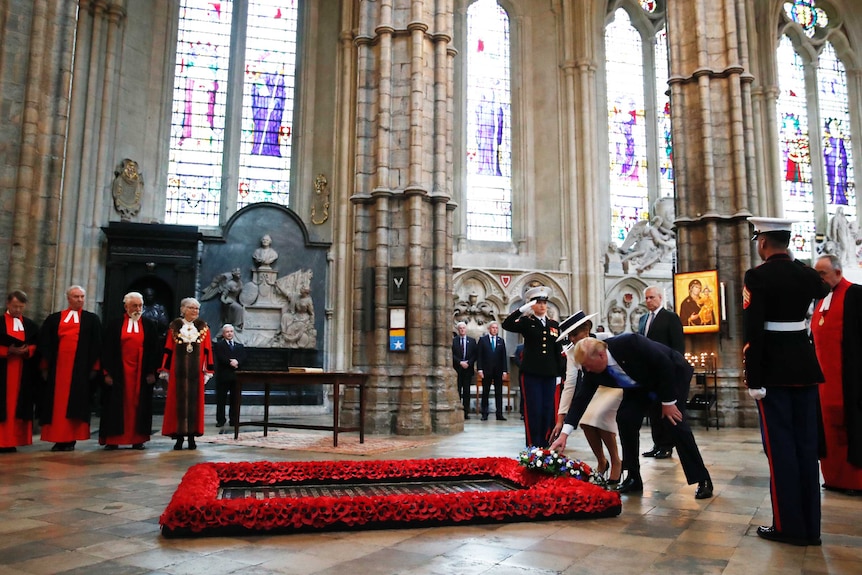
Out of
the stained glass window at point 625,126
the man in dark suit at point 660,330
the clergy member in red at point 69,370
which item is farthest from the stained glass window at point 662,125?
the clergy member in red at point 69,370

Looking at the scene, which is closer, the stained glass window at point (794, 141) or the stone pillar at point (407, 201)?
the stone pillar at point (407, 201)

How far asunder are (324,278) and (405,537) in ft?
42.8

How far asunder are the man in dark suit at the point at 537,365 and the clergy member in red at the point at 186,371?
3871mm

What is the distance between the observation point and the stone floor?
3088 millimetres

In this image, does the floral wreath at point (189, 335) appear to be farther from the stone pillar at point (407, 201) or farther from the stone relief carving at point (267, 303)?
the stone relief carving at point (267, 303)

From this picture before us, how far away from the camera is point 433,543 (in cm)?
356

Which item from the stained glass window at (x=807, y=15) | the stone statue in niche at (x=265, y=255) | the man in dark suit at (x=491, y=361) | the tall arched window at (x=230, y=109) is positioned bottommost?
the man in dark suit at (x=491, y=361)

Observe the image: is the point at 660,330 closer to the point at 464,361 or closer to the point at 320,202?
the point at 464,361

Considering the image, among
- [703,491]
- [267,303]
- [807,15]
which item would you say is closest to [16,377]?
[703,491]

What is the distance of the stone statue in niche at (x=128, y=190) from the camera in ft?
51.7

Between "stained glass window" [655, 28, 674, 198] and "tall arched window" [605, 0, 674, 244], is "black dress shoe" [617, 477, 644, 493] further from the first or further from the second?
"stained glass window" [655, 28, 674, 198]

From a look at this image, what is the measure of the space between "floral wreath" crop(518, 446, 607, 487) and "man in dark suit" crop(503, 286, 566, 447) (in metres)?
1.96

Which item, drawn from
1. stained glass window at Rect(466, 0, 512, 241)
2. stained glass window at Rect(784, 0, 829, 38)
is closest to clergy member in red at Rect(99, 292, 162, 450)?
stained glass window at Rect(466, 0, 512, 241)

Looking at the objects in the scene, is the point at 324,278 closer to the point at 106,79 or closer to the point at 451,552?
the point at 106,79
